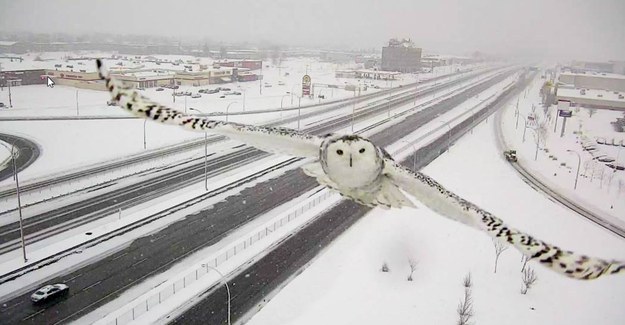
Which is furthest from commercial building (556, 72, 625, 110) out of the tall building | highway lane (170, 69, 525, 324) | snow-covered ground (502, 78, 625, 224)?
highway lane (170, 69, 525, 324)

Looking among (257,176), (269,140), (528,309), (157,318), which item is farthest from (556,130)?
(269,140)

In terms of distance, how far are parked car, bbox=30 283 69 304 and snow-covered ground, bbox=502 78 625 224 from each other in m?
36.5

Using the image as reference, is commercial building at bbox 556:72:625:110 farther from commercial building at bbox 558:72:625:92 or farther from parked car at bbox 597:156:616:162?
parked car at bbox 597:156:616:162

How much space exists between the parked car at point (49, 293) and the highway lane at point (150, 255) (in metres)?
0.32

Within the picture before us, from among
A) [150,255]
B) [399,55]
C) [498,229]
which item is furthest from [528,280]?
[399,55]

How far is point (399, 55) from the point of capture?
151250mm

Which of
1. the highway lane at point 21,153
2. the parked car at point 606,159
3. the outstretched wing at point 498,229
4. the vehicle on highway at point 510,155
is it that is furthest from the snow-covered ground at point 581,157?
the highway lane at point 21,153

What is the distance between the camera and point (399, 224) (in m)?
31.8

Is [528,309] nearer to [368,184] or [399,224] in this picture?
[399,224]

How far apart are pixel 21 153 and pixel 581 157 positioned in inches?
2336

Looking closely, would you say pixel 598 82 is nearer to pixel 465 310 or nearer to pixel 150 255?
pixel 465 310

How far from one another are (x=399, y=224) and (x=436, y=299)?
915 cm

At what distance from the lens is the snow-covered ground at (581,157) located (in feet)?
136

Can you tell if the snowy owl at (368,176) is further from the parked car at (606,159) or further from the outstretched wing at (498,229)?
the parked car at (606,159)
